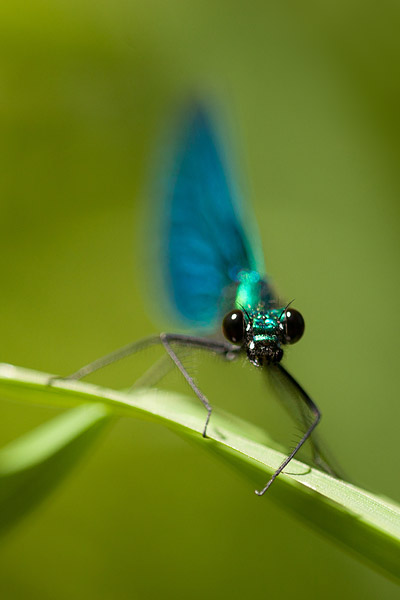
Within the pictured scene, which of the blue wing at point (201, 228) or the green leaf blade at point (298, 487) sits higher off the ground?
the blue wing at point (201, 228)

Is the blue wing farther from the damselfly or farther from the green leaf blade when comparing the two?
the green leaf blade

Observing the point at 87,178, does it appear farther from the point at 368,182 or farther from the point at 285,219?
the point at 368,182

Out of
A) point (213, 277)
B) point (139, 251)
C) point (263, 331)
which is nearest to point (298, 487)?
point (263, 331)

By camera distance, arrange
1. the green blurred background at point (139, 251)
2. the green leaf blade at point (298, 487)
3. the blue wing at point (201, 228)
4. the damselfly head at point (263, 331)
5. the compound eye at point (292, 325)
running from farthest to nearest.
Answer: the green blurred background at point (139, 251) < the blue wing at point (201, 228) < the compound eye at point (292, 325) < the damselfly head at point (263, 331) < the green leaf blade at point (298, 487)

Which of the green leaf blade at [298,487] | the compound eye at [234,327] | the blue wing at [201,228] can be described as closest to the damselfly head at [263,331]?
the compound eye at [234,327]

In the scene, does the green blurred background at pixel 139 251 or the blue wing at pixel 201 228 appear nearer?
the blue wing at pixel 201 228

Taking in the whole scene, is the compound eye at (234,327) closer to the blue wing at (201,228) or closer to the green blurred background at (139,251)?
the blue wing at (201,228)

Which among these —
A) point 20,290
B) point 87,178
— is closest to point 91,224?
point 87,178

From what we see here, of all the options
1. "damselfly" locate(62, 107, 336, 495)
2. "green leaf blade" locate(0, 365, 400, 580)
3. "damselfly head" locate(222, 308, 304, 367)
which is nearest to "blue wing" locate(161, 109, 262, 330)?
"damselfly" locate(62, 107, 336, 495)
